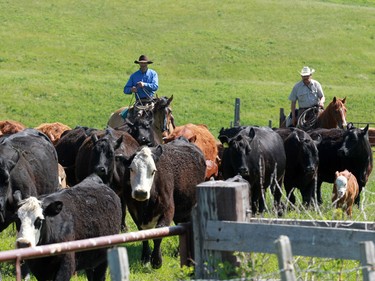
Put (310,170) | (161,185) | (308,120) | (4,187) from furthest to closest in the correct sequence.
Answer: (308,120)
(310,170)
(161,185)
(4,187)

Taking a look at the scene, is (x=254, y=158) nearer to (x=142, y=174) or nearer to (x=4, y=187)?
(x=142, y=174)

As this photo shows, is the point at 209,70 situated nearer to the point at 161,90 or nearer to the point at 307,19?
the point at 161,90

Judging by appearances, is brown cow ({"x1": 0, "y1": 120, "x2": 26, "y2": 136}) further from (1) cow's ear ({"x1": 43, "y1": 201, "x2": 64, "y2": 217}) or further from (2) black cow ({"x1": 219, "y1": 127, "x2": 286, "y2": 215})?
(1) cow's ear ({"x1": 43, "y1": 201, "x2": 64, "y2": 217})

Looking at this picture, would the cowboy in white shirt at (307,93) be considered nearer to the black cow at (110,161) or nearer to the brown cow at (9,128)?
the brown cow at (9,128)

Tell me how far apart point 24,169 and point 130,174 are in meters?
1.33

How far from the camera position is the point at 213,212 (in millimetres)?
6242

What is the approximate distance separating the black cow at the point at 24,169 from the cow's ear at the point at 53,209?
196 cm

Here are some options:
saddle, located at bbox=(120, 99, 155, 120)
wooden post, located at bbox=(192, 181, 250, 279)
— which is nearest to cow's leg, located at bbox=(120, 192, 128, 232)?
saddle, located at bbox=(120, 99, 155, 120)

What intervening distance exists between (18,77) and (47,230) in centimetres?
Answer: 3894

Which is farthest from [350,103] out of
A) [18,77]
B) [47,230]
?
[47,230]

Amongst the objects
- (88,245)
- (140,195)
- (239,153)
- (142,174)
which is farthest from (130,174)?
(88,245)

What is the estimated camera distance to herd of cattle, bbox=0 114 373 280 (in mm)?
8758

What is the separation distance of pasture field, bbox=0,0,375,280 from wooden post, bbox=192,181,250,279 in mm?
33626

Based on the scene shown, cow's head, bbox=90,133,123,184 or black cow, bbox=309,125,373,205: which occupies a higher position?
cow's head, bbox=90,133,123,184
